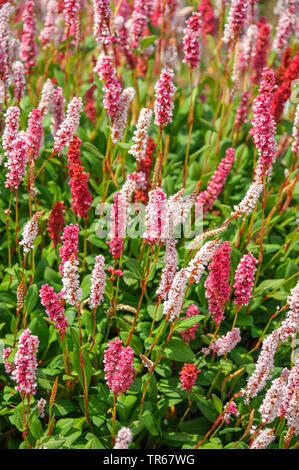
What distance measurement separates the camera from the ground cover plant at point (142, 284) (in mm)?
2555

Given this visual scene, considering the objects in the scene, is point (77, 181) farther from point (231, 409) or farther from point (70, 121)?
point (231, 409)

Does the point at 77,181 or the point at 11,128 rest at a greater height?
the point at 11,128

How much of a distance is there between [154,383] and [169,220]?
1075mm

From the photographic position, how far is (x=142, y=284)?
139 inches

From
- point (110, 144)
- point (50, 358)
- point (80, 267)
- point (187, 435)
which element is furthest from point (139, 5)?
point (187, 435)

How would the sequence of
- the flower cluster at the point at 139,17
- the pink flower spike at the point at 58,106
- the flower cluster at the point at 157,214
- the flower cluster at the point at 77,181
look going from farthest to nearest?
1. the flower cluster at the point at 139,17
2. the pink flower spike at the point at 58,106
3. the flower cluster at the point at 77,181
4. the flower cluster at the point at 157,214

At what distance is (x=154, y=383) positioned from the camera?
Result: 9.93 feet

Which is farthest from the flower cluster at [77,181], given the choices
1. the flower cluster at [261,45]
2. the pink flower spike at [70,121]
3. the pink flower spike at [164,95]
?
the flower cluster at [261,45]

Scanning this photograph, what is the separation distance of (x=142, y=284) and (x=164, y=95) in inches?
51.7

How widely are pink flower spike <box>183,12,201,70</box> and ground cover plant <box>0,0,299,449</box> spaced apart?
10 mm

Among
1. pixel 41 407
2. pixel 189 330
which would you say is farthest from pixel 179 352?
pixel 41 407

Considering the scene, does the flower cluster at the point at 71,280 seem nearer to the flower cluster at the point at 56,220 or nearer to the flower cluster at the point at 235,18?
the flower cluster at the point at 56,220

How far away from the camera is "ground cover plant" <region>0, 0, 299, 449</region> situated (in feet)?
8.38

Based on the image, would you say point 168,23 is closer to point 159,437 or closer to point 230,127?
point 230,127
